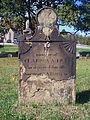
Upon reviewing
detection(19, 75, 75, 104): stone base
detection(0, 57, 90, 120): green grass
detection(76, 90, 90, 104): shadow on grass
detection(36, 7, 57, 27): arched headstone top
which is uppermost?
detection(36, 7, 57, 27): arched headstone top

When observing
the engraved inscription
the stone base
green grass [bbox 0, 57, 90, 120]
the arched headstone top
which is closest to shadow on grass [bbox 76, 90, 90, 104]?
Answer: green grass [bbox 0, 57, 90, 120]

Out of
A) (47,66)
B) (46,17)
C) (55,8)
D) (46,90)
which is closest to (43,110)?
(46,90)

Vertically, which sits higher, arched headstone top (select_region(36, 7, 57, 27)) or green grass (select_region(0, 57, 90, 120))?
arched headstone top (select_region(36, 7, 57, 27))

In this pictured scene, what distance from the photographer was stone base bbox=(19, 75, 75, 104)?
4.91 m

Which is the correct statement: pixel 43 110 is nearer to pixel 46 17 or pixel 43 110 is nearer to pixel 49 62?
pixel 49 62

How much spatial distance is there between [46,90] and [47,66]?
60 cm

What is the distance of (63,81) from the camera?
193 inches

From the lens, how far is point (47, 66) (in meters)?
4.89

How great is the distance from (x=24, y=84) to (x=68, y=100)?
46.0 inches

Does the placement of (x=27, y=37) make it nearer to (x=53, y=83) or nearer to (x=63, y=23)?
(x=53, y=83)

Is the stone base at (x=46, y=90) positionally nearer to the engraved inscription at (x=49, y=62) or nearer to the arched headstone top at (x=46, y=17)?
the engraved inscription at (x=49, y=62)

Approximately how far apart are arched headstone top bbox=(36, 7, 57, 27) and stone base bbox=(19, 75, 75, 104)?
4.48ft

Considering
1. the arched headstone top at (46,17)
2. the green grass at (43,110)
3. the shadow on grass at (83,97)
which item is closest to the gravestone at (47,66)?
the arched headstone top at (46,17)

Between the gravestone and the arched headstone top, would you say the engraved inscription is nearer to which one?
the gravestone
